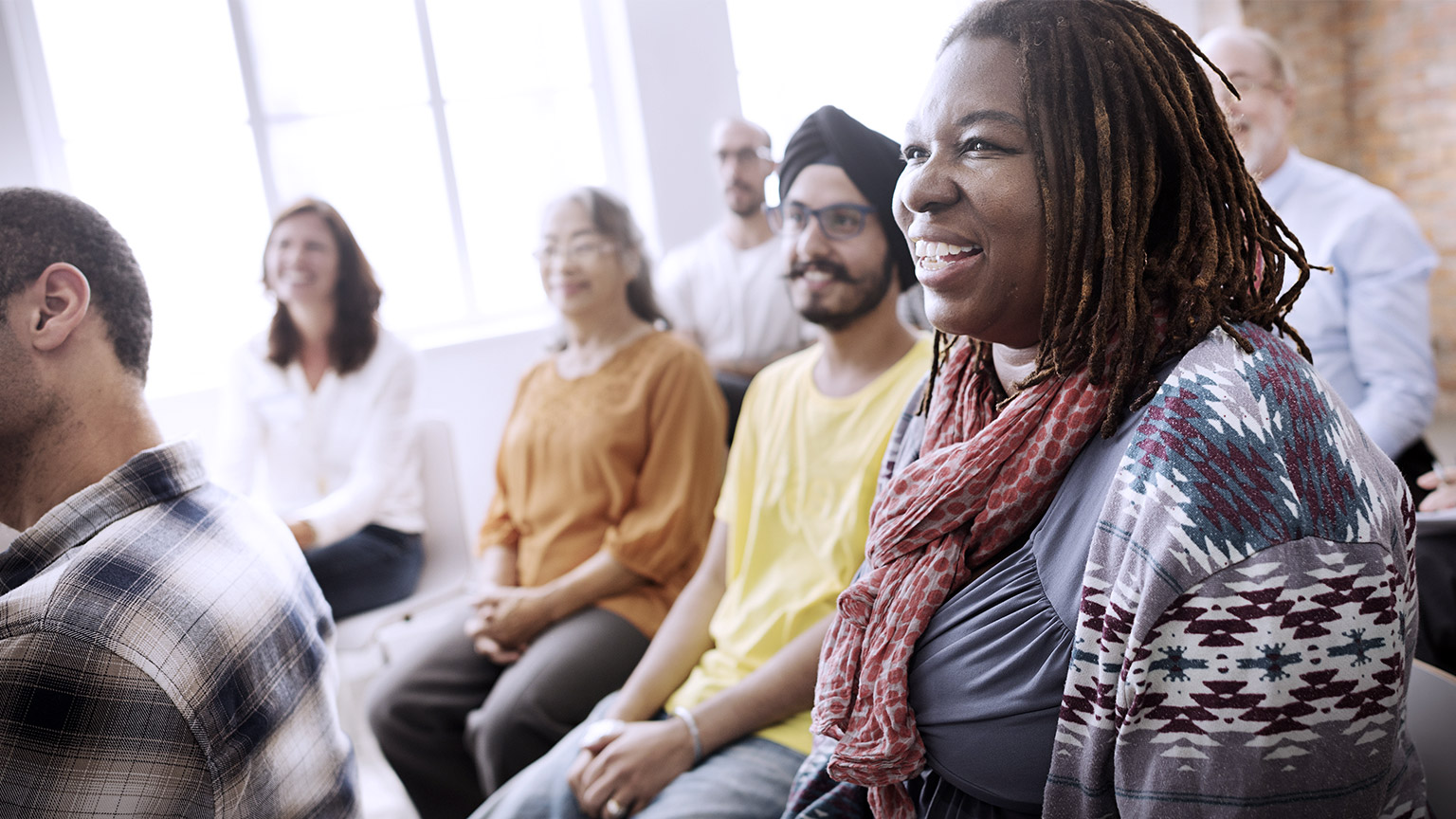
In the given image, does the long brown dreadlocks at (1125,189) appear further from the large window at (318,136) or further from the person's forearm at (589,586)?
the large window at (318,136)

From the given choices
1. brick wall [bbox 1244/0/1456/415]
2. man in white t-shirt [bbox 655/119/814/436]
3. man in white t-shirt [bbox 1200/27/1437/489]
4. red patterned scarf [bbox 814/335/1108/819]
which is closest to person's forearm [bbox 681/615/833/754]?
red patterned scarf [bbox 814/335/1108/819]

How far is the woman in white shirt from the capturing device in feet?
8.68

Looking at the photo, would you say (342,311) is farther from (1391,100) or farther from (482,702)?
(1391,100)

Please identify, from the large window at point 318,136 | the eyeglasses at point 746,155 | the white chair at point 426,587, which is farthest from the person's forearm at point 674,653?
the large window at point 318,136

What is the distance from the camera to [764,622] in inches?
57.4

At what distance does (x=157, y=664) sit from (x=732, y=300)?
2759 mm

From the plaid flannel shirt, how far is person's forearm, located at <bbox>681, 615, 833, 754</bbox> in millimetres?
488

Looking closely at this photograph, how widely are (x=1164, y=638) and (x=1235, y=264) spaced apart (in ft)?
1.10

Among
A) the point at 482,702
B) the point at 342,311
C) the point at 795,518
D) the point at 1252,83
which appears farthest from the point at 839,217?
the point at 342,311

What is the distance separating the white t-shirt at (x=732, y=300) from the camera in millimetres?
3396

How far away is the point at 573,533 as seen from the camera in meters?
2.14

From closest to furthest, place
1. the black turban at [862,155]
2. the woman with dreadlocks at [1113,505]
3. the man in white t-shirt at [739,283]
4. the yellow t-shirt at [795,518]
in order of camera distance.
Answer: the woman with dreadlocks at [1113,505] < the yellow t-shirt at [795,518] < the black turban at [862,155] < the man in white t-shirt at [739,283]

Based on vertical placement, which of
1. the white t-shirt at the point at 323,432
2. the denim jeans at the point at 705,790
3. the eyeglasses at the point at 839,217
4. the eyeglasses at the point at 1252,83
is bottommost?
the denim jeans at the point at 705,790

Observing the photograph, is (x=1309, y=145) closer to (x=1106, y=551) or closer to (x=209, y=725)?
(x=1106, y=551)
